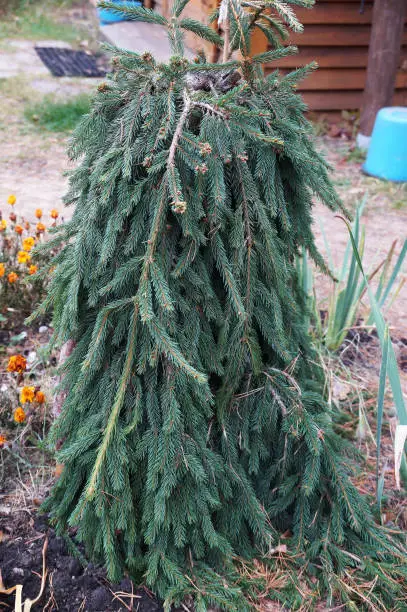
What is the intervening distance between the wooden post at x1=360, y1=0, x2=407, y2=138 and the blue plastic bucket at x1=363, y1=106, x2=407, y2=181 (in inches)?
20.4

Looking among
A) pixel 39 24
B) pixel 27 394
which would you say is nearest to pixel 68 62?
pixel 39 24

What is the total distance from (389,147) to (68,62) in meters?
4.90

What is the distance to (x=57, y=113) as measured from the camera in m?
6.36

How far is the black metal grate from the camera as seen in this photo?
25.7 ft

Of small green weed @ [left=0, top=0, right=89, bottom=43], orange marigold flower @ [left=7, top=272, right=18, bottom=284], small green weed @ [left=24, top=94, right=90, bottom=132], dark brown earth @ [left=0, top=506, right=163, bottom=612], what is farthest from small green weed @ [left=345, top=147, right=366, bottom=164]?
small green weed @ [left=0, top=0, right=89, bottom=43]

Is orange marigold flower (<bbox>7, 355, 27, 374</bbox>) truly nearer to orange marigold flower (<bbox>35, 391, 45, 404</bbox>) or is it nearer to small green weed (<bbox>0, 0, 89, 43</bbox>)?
orange marigold flower (<bbox>35, 391, 45, 404</bbox>)

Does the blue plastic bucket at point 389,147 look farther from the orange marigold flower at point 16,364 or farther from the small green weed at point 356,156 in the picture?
the orange marigold flower at point 16,364

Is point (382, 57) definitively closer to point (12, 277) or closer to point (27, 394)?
point (12, 277)

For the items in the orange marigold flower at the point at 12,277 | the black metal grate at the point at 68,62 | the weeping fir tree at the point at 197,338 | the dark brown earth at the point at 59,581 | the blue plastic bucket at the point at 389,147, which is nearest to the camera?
the weeping fir tree at the point at 197,338

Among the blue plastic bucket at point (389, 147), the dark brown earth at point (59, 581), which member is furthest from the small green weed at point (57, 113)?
the dark brown earth at point (59, 581)

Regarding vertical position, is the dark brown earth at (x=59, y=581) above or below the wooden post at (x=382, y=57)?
below

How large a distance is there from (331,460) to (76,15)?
11.6 meters

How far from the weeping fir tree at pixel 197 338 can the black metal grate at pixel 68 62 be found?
657 centimetres

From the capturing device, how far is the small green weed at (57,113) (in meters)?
6.19
